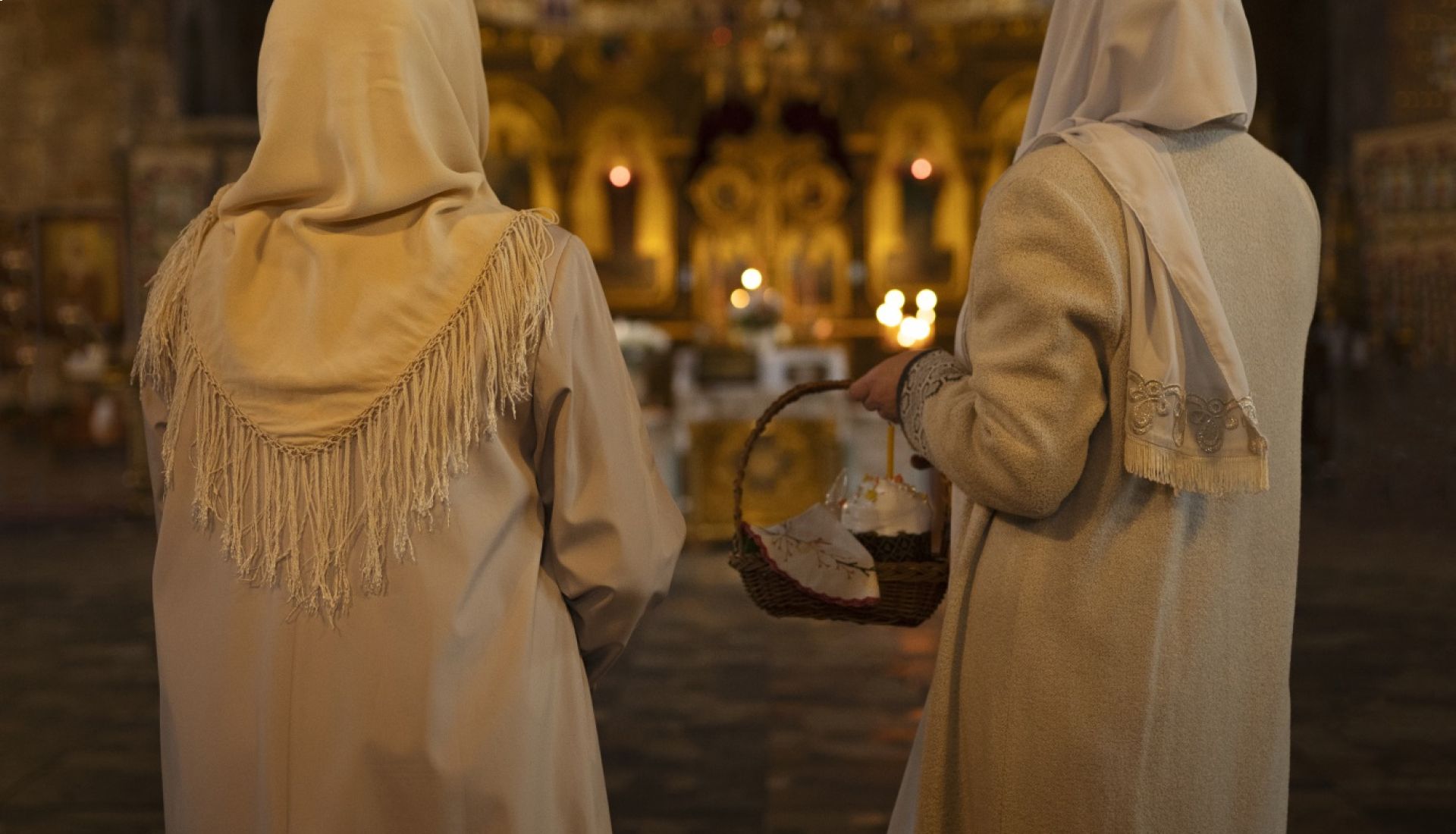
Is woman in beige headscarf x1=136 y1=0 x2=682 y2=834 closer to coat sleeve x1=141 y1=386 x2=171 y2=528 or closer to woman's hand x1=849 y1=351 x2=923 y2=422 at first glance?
coat sleeve x1=141 y1=386 x2=171 y2=528

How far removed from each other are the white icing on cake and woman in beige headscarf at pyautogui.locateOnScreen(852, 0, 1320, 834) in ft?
0.85

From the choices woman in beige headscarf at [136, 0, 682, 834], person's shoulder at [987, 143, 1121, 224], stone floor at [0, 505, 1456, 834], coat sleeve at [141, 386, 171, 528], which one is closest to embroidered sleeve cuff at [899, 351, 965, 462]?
person's shoulder at [987, 143, 1121, 224]

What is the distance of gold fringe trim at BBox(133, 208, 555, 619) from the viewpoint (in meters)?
1.51

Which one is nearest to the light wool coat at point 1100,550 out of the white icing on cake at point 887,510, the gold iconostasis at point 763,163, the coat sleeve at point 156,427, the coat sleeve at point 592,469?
the white icing on cake at point 887,510

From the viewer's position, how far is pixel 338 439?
152 cm

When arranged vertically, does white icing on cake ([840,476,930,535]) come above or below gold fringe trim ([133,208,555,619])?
below

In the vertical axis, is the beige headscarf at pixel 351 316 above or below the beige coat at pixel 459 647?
above

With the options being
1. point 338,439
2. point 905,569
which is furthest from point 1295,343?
point 338,439

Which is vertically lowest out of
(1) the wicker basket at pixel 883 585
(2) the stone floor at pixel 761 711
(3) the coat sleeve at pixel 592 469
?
(2) the stone floor at pixel 761 711

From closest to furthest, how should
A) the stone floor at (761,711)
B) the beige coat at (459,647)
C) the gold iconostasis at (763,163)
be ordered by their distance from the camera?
the beige coat at (459,647), the stone floor at (761,711), the gold iconostasis at (763,163)

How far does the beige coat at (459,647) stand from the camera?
1504 millimetres

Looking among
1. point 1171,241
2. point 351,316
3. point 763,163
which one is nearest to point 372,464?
point 351,316

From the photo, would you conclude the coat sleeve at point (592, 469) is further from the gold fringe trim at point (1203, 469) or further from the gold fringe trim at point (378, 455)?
the gold fringe trim at point (1203, 469)

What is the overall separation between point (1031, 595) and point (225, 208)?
1.08 meters
